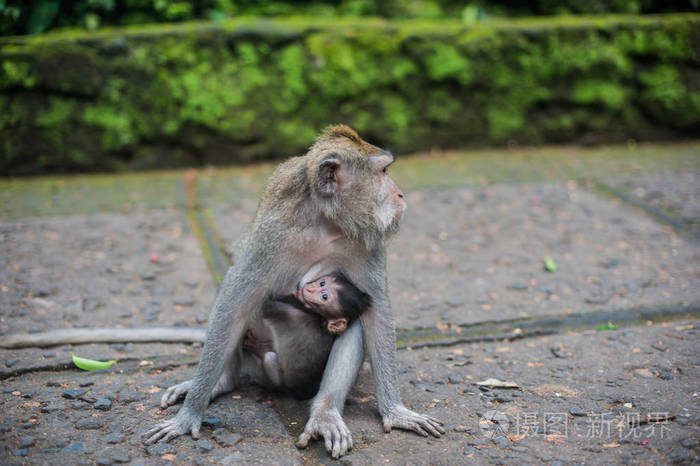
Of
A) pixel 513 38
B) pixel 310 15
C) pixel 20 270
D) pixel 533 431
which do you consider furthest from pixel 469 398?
pixel 310 15

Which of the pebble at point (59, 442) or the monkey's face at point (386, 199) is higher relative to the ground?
the monkey's face at point (386, 199)

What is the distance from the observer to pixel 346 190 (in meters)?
2.85

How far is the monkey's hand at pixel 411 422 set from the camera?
2740 millimetres

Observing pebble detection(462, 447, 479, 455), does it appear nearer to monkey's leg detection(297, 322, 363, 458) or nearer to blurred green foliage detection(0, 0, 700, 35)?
monkey's leg detection(297, 322, 363, 458)

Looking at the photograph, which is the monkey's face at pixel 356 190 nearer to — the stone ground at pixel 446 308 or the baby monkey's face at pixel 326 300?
the baby monkey's face at pixel 326 300

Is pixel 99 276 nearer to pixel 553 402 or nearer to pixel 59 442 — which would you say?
pixel 59 442

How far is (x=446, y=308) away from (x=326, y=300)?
1.16 meters

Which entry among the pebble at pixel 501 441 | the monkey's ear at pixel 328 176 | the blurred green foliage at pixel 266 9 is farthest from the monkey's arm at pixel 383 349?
the blurred green foliage at pixel 266 9

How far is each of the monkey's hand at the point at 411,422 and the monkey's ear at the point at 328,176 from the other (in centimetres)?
90

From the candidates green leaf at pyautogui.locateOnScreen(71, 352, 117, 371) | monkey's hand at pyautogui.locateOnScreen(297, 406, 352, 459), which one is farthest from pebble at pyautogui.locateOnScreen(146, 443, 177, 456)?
green leaf at pyautogui.locateOnScreen(71, 352, 117, 371)

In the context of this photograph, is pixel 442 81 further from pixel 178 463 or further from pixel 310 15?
pixel 178 463

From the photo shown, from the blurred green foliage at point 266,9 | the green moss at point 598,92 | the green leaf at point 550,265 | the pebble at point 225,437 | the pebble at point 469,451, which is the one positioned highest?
the blurred green foliage at point 266,9

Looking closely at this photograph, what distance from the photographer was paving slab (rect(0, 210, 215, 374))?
356 centimetres

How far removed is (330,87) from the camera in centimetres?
566
